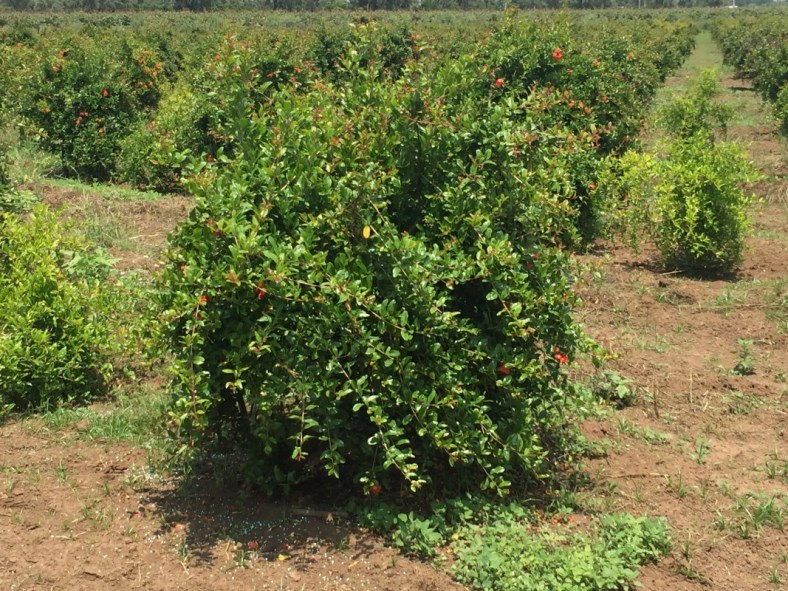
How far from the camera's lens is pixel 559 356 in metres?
3.43

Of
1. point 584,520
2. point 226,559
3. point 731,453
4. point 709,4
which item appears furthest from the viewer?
point 709,4

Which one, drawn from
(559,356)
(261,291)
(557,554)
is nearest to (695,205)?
(559,356)

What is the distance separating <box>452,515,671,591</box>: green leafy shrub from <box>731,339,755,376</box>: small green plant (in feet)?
6.41

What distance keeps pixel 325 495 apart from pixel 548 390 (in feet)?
3.34

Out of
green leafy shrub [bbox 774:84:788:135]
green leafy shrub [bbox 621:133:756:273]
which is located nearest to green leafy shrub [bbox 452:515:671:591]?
green leafy shrub [bbox 621:133:756:273]

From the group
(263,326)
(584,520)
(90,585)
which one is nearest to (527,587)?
(584,520)

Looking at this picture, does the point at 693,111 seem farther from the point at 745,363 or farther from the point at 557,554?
the point at 557,554

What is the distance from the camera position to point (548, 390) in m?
3.48

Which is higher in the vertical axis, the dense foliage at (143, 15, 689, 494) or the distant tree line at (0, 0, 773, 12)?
the distant tree line at (0, 0, 773, 12)

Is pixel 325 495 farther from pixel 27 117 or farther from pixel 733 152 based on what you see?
pixel 27 117

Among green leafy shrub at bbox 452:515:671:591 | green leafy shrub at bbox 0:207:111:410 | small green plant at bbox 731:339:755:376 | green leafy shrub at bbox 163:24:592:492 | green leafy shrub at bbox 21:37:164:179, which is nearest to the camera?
green leafy shrub at bbox 452:515:671:591

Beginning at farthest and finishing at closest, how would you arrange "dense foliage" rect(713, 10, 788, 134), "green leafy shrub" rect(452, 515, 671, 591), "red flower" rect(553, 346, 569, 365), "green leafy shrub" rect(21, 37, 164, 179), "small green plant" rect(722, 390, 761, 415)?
"dense foliage" rect(713, 10, 788, 134) → "green leafy shrub" rect(21, 37, 164, 179) → "small green plant" rect(722, 390, 761, 415) → "red flower" rect(553, 346, 569, 365) → "green leafy shrub" rect(452, 515, 671, 591)

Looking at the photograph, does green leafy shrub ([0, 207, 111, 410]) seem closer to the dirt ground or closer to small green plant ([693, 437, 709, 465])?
the dirt ground

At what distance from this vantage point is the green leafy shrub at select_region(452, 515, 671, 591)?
2928 mm
